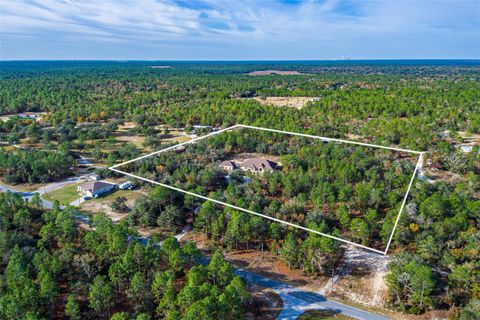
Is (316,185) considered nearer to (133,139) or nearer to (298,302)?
(298,302)

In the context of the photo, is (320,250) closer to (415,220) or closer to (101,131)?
(415,220)

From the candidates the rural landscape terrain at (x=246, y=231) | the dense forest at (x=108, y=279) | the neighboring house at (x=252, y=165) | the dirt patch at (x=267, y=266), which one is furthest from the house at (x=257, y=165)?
the dense forest at (x=108, y=279)

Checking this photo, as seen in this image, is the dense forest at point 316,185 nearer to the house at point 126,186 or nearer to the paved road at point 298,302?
the paved road at point 298,302

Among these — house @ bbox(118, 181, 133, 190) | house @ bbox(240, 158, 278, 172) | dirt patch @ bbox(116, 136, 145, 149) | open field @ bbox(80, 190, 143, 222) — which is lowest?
open field @ bbox(80, 190, 143, 222)

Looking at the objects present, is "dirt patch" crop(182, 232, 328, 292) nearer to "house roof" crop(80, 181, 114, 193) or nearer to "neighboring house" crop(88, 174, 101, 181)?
"house roof" crop(80, 181, 114, 193)

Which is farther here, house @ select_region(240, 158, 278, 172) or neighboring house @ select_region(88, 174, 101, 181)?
neighboring house @ select_region(88, 174, 101, 181)

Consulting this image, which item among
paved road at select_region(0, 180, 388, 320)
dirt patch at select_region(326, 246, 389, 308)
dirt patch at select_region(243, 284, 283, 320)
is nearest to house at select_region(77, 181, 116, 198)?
paved road at select_region(0, 180, 388, 320)

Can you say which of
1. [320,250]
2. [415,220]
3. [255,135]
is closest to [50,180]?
[255,135]
